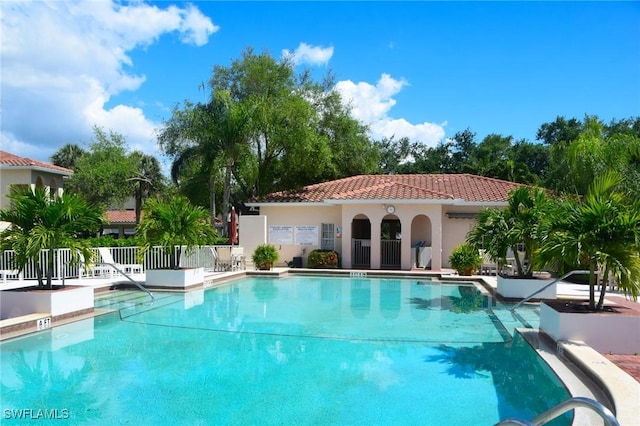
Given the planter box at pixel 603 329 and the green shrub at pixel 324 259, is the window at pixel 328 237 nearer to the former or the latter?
the green shrub at pixel 324 259

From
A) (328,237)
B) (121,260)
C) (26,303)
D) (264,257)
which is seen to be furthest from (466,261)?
(26,303)

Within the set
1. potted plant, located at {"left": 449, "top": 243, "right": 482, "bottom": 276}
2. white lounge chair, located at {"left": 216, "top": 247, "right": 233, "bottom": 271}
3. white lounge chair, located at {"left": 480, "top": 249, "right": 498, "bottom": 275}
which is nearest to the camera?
potted plant, located at {"left": 449, "top": 243, "right": 482, "bottom": 276}

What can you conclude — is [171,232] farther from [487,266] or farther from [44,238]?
[487,266]

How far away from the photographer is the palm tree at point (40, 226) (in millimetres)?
10883

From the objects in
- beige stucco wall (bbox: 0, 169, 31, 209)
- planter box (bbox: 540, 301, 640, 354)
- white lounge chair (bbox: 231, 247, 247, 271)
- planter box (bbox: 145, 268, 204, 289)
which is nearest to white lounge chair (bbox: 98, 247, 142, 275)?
planter box (bbox: 145, 268, 204, 289)

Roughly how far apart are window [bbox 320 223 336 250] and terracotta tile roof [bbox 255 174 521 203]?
4.80 feet

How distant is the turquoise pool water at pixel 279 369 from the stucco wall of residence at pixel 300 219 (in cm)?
1158

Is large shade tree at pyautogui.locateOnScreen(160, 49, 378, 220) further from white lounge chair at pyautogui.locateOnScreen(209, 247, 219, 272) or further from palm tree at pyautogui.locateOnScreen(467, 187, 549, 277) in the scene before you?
palm tree at pyautogui.locateOnScreen(467, 187, 549, 277)

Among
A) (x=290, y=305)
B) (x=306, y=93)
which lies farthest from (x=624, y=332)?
(x=306, y=93)

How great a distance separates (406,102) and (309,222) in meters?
9.56

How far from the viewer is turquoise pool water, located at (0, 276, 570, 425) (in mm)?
6402

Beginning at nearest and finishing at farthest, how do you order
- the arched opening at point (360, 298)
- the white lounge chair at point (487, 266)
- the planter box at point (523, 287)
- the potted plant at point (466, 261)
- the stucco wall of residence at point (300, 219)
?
1. the arched opening at point (360, 298)
2. the planter box at point (523, 287)
3. the potted plant at point (466, 261)
4. the white lounge chair at point (487, 266)
5. the stucco wall of residence at point (300, 219)

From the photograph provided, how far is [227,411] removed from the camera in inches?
253

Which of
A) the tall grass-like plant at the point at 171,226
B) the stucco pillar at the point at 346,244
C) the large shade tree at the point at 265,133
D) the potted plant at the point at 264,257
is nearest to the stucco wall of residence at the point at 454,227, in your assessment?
the stucco pillar at the point at 346,244
